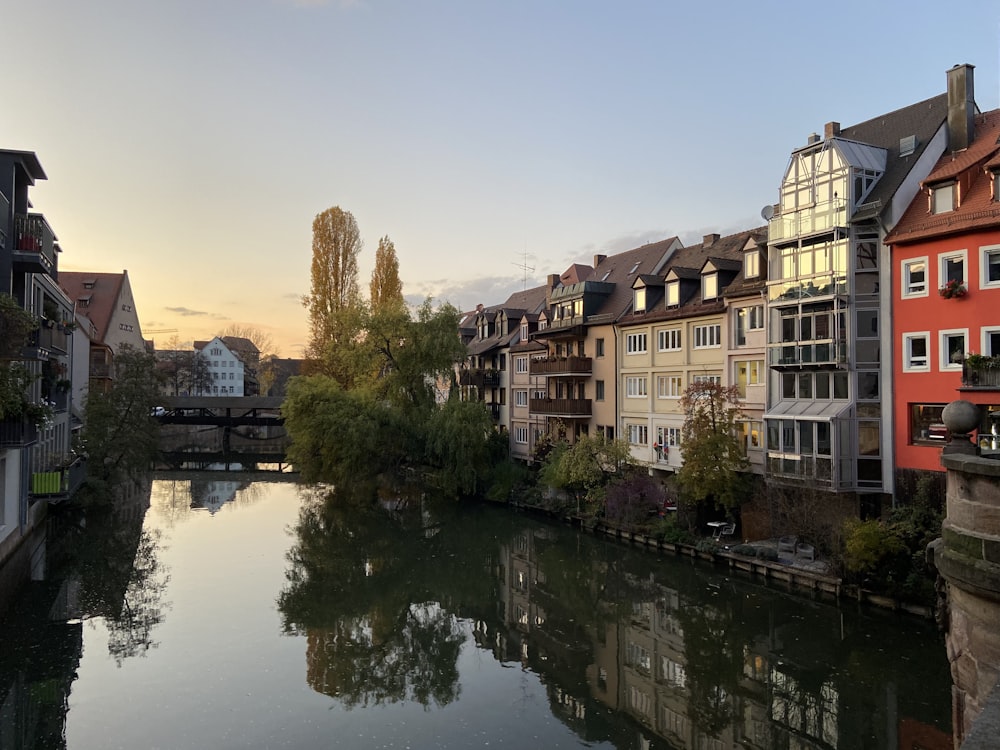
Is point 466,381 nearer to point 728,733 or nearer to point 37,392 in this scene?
point 37,392

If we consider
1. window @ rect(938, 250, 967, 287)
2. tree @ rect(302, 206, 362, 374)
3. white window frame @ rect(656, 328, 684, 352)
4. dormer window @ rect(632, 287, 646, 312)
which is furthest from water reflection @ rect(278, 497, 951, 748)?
tree @ rect(302, 206, 362, 374)

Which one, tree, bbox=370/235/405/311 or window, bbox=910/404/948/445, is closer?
window, bbox=910/404/948/445

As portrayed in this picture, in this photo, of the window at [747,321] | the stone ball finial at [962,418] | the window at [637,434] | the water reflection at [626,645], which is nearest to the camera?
the stone ball finial at [962,418]

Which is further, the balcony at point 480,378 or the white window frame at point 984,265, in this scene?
the balcony at point 480,378

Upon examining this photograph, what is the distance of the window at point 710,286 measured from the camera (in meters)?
28.5

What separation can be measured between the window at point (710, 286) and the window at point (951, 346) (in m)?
9.24

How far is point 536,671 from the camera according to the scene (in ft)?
52.4

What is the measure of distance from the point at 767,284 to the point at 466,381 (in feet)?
80.7

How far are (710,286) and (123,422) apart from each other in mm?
25937

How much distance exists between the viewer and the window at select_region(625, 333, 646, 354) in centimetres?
3244

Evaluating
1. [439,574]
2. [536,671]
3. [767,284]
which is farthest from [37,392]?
[767,284]

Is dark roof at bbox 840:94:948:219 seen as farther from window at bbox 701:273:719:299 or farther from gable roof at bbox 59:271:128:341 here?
gable roof at bbox 59:271:128:341

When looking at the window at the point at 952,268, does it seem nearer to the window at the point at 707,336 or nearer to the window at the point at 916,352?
the window at the point at 916,352

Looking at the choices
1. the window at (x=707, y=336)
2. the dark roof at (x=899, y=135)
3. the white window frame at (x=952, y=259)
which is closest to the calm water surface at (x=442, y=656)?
the window at (x=707, y=336)
